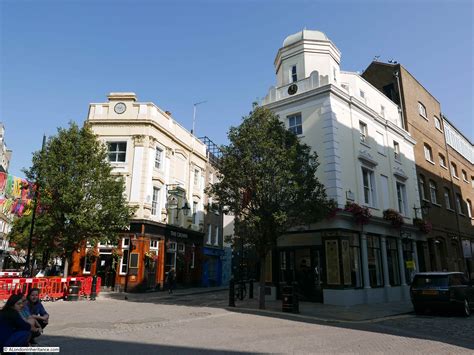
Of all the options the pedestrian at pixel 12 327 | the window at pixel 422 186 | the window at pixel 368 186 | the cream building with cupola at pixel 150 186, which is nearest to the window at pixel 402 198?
the window at pixel 422 186

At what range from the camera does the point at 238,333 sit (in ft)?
29.0

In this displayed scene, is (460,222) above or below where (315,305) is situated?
above

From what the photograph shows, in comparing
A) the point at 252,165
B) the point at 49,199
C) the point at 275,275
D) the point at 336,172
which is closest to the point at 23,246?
the point at 49,199

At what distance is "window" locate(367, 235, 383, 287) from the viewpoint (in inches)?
718

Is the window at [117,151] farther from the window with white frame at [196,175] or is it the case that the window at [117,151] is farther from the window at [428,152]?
the window at [428,152]

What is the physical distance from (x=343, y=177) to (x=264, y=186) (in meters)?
5.77

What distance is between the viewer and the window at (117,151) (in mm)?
25173

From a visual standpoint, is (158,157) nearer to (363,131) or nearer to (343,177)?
(343,177)

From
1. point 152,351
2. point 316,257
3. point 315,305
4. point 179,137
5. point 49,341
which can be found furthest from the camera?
point 179,137

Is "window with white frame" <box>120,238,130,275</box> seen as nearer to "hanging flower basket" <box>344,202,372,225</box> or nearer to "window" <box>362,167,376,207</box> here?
"hanging flower basket" <box>344,202,372,225</box>

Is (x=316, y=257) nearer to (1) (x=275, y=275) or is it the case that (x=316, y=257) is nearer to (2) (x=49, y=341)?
(1) (x=275, y=275)

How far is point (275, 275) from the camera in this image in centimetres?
1822

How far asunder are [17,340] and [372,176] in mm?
18945

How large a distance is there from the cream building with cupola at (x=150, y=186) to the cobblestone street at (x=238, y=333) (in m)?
10.8
